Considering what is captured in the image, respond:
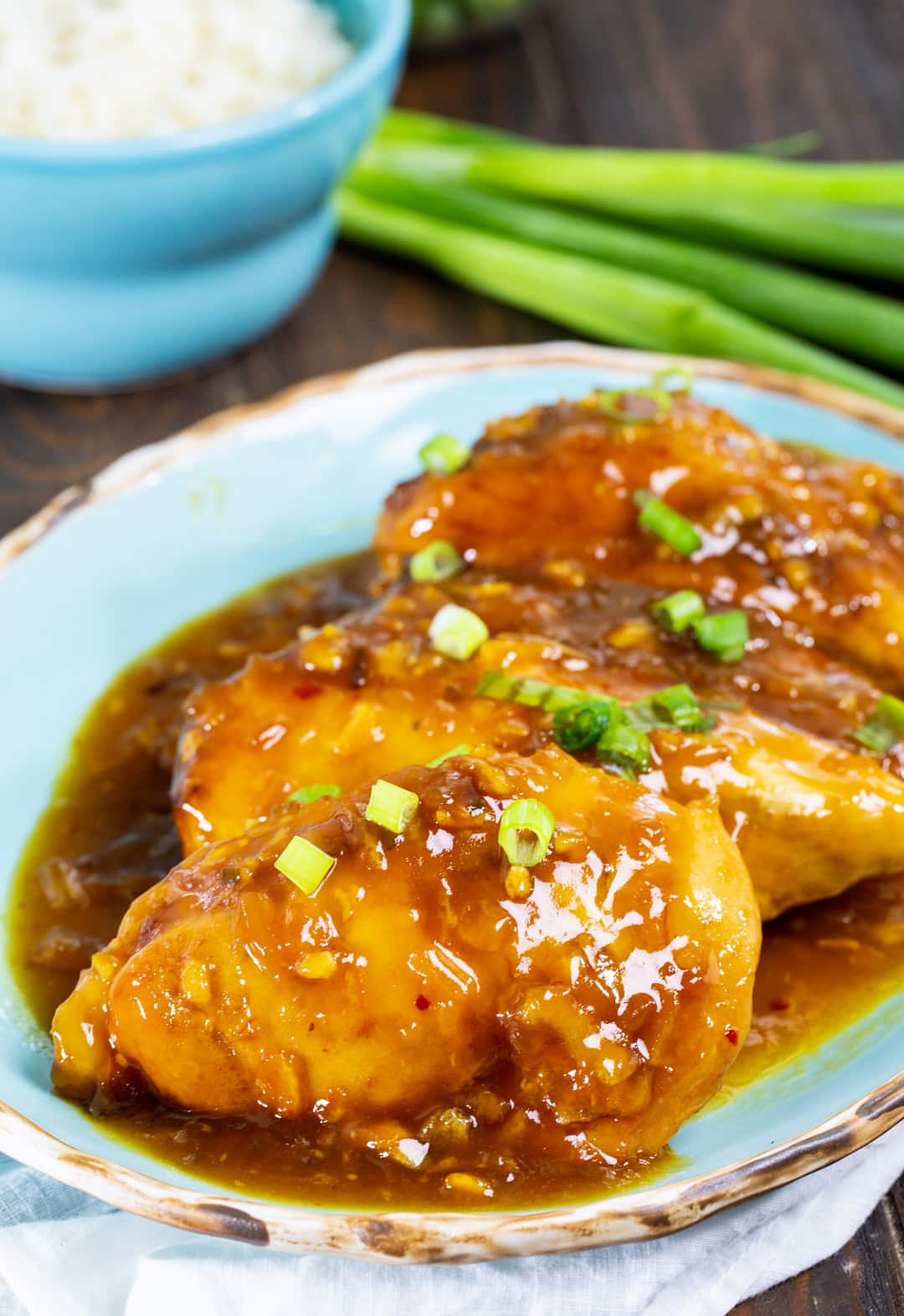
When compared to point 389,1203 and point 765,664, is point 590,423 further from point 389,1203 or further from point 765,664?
point 389,1203

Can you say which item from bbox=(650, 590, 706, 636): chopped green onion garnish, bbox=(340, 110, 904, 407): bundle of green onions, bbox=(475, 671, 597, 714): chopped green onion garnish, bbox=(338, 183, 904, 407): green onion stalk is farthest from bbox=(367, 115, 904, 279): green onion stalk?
bbox=(475, 671, 597, 714): chopped green onion garnish

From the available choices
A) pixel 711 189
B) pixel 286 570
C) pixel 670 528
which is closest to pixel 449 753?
pixel 670 528

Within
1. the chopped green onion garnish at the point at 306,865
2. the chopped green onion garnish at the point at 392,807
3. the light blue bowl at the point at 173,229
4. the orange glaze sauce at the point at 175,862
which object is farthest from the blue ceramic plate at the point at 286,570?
the light blue bowl at the point at 173,229

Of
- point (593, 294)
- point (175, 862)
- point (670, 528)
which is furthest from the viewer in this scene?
point (593, 294)

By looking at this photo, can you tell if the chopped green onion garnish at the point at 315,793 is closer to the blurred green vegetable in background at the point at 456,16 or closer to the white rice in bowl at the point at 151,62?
the white rice in bowl at the point at 151,62

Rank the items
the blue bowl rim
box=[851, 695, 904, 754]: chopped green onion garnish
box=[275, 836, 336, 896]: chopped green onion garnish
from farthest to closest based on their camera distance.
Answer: the blue bowl rim, box=[851, 695, 904, 754]: chopped green onion garnish, box=[275, 836, 336, 896]: chopped green onion garnish

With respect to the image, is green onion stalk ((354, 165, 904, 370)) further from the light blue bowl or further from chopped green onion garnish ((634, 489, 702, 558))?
chopped green onion garnish ((634, 489, 702, 558))

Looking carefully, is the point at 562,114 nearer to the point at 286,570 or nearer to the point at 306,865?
the point at 286,570
